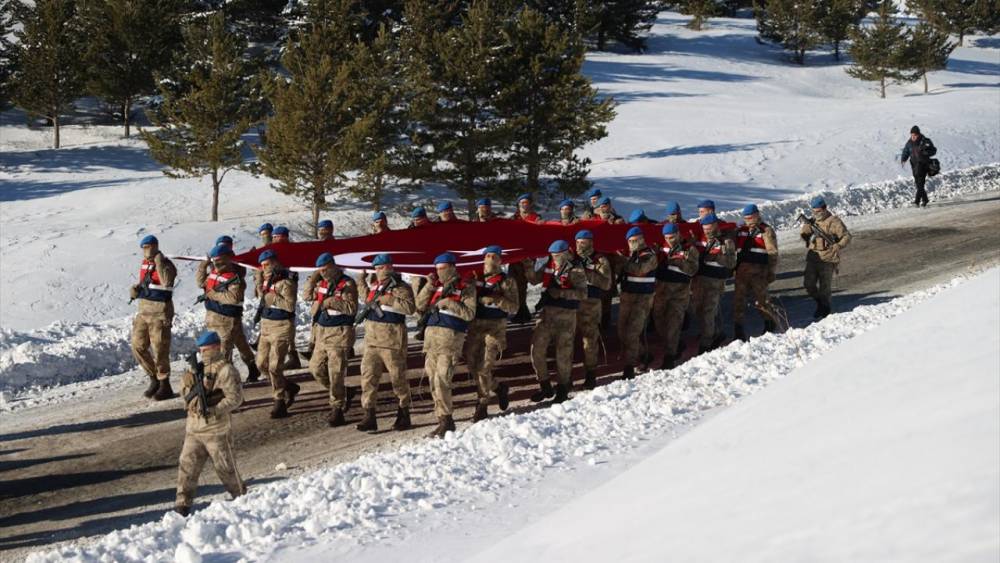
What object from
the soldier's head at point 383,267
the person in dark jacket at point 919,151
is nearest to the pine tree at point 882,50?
the person in dark jacket at point 919,151

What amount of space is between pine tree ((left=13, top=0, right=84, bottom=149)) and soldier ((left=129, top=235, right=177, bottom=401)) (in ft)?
78.9

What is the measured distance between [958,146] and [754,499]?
33984 millimetres

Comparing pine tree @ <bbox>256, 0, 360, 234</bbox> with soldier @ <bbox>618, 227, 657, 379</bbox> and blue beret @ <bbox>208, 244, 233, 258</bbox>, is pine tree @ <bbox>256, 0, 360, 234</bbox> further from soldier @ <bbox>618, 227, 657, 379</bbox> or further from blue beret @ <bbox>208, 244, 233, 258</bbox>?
soldier @ <bbox>618, 227, 657, 379</bbox>

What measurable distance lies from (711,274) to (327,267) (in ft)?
16.9

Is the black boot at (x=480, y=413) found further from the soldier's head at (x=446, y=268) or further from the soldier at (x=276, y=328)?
the soldier at (x=276, y=328)

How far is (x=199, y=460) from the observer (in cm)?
888

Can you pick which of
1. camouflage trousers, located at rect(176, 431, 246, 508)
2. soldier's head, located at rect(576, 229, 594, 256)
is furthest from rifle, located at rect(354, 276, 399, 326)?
camouflage trousers, located at rect(176, 431, 246, 508)

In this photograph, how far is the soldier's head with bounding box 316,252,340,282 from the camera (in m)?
12.0

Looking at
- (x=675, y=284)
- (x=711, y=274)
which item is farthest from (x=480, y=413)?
(x=711, y=274)

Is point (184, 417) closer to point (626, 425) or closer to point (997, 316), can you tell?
point (626, 425)

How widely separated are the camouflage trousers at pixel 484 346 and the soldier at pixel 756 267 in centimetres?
419

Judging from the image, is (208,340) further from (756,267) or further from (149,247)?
(756,267)

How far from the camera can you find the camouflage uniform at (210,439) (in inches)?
348

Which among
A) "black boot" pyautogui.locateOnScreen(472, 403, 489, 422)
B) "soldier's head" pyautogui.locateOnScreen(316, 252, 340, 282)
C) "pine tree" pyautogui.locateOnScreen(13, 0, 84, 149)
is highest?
"pine tree" pyautogui.locateOnScreen(13, 0, 84, 149)
